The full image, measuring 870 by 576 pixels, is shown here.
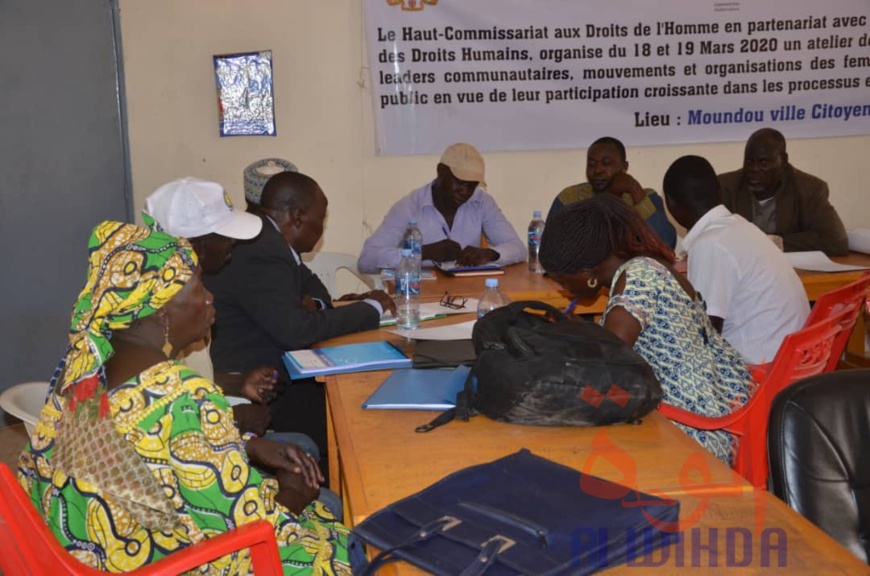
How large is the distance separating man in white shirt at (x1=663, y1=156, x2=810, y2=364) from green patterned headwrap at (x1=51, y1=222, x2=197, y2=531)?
1915mm

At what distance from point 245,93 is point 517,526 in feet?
13.7

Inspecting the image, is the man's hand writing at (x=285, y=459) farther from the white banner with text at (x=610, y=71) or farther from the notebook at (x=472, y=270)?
the white banner with text at (x=610, y=71)

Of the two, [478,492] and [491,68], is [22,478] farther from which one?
[491,68]

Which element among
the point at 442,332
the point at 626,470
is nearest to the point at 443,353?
the point at 442,332

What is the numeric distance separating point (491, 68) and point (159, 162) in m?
2.01

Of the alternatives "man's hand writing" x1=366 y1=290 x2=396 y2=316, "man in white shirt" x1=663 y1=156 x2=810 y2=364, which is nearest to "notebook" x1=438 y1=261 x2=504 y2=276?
"man's hand writing" x1=366 y1=290 x2=396 y2=316

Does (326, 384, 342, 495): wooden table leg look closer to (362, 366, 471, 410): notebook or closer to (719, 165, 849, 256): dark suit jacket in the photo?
(362, 366, 471, 410): notebook

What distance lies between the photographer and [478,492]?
61.2 inches

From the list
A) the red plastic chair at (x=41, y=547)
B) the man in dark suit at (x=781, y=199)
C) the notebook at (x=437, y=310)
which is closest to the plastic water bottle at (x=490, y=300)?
the notebook at (x=437, y=310)

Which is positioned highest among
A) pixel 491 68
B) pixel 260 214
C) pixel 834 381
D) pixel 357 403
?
pixel 491 68

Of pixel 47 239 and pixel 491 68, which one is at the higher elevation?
pixel 491 68

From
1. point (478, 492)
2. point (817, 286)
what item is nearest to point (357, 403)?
point (478, 492)

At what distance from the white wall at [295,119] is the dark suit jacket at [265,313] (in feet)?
7.08

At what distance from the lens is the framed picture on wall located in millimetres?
5070
